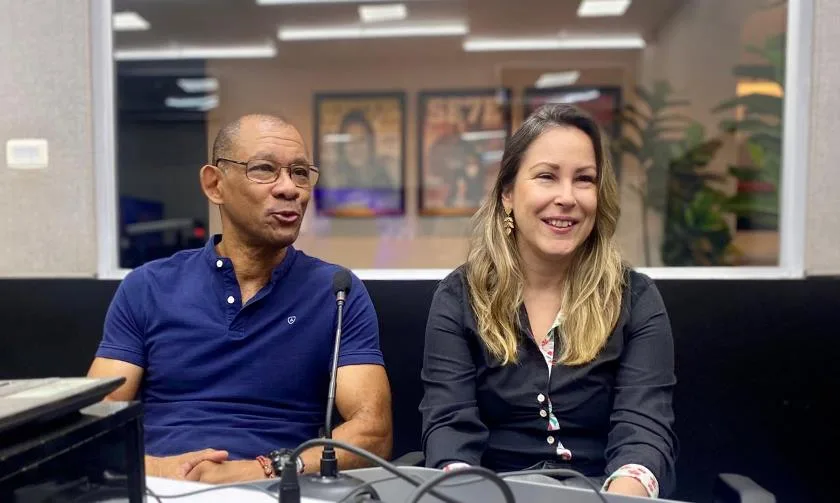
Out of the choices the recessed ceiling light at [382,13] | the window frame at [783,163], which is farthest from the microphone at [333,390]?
the recessed ceiling light at [382,13]

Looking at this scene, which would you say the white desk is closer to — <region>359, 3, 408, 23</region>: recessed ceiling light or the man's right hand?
the man's right hand

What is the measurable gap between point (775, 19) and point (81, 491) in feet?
8.90

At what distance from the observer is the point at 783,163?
229 cm

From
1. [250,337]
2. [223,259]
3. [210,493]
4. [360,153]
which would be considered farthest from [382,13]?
[210,493]

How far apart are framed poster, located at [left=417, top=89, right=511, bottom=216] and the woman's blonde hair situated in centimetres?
305

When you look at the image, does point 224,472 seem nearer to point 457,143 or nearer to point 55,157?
point 55,157

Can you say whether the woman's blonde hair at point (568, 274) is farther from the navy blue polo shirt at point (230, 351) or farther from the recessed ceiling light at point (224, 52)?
the recessed ceiling light at point (224, 52)

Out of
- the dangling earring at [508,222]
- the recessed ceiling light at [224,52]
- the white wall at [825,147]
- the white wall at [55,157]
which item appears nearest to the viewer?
the dangling earring at [508,222]

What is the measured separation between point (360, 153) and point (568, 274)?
128 inches

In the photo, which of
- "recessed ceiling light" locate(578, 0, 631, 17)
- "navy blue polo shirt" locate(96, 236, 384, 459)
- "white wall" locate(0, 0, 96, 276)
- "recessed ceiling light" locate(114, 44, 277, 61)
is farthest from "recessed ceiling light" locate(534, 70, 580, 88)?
"navy blue polo shirt" locate(96, 236, 384, 459)

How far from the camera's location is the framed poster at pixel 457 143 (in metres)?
4.66

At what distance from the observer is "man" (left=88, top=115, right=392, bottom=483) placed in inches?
64.8

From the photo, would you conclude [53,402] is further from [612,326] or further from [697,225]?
[697,225]

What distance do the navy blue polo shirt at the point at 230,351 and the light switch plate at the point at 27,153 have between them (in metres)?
0.94
